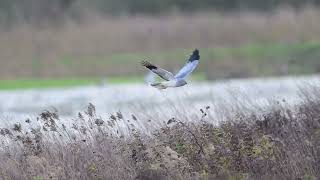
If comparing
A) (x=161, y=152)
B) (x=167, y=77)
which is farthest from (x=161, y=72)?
(x=161, y=152)

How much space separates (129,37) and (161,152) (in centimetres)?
2412

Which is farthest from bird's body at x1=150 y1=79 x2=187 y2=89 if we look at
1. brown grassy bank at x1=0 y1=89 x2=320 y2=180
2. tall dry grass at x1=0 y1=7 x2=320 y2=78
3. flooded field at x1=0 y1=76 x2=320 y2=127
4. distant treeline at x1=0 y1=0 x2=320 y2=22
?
distant treeline at x1=0 y1=0 x2=320 y2=22

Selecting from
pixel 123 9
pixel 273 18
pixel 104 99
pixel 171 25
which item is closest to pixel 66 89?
pixel 104 99

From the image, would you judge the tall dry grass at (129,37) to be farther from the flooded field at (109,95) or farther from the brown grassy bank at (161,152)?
the brown grassy bank at (161,152)

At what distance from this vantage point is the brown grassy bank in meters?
8.93

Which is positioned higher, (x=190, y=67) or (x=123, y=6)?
(x=123, y=6)

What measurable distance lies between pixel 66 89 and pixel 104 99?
3722 mm

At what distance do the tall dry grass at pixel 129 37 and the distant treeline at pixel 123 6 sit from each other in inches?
134

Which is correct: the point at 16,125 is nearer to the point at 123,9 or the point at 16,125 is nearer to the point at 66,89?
the point at 66,89

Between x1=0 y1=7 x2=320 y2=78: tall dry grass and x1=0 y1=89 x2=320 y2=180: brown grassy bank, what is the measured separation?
2162 cm

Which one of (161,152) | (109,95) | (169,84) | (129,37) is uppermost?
(129,37)

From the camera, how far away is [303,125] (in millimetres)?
10219

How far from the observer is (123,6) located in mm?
44656

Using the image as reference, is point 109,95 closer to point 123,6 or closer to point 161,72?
point 161,72
